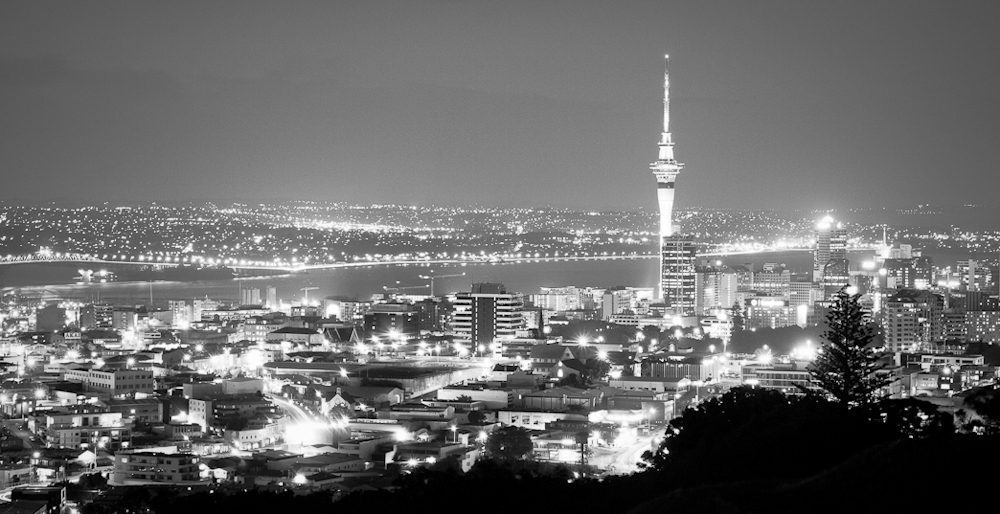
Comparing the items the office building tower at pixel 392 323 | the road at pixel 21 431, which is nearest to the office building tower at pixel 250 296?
the office building tower at pixel 392 323

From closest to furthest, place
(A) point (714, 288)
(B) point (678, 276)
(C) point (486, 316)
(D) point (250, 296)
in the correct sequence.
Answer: (C) point (486, 316) → (B) point (678, 276) → (A) point (714, 288) → (D) point (250, 296)

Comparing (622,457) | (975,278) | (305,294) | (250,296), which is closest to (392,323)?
(250,296)

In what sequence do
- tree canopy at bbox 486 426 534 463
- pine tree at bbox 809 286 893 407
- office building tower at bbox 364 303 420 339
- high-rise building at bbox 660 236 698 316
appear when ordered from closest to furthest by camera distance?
pine tree at bbox 809 286 893 407 < tree canopy at bbox 486 426 534 463 < office building tower at bbox 364 303 420 339 < high-rise building at bbox 660 236 698 316

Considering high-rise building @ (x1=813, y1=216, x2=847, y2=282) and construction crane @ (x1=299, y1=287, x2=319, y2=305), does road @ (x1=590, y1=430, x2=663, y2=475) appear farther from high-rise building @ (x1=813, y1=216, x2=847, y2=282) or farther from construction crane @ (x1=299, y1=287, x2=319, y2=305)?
high-rise building @ (x1=813, y1=216, x2=847, y2=282)

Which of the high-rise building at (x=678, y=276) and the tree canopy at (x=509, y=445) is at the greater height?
the high-rise building at (x=678, y=276)

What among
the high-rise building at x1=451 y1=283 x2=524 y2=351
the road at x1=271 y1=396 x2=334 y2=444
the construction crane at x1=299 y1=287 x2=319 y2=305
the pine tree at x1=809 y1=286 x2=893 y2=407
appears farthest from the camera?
the construction crane at x1=299 y1=287 x2=319 y2=305

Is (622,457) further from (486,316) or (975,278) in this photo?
(975,278)

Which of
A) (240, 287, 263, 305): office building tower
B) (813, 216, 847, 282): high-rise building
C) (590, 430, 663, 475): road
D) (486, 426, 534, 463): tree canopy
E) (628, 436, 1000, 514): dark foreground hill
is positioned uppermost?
(813, 216, 847, 282): high-rise building

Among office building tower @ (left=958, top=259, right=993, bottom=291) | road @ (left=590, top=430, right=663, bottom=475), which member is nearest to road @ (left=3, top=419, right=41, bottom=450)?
road @ (left=590, top=430, right=663, bottom=475)

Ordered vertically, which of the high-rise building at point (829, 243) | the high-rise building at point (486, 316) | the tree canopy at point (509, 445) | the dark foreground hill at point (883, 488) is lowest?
the tree canopy at point (509, 445)

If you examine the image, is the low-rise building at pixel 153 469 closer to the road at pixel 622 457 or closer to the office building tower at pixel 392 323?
the road at pixel 622 457
